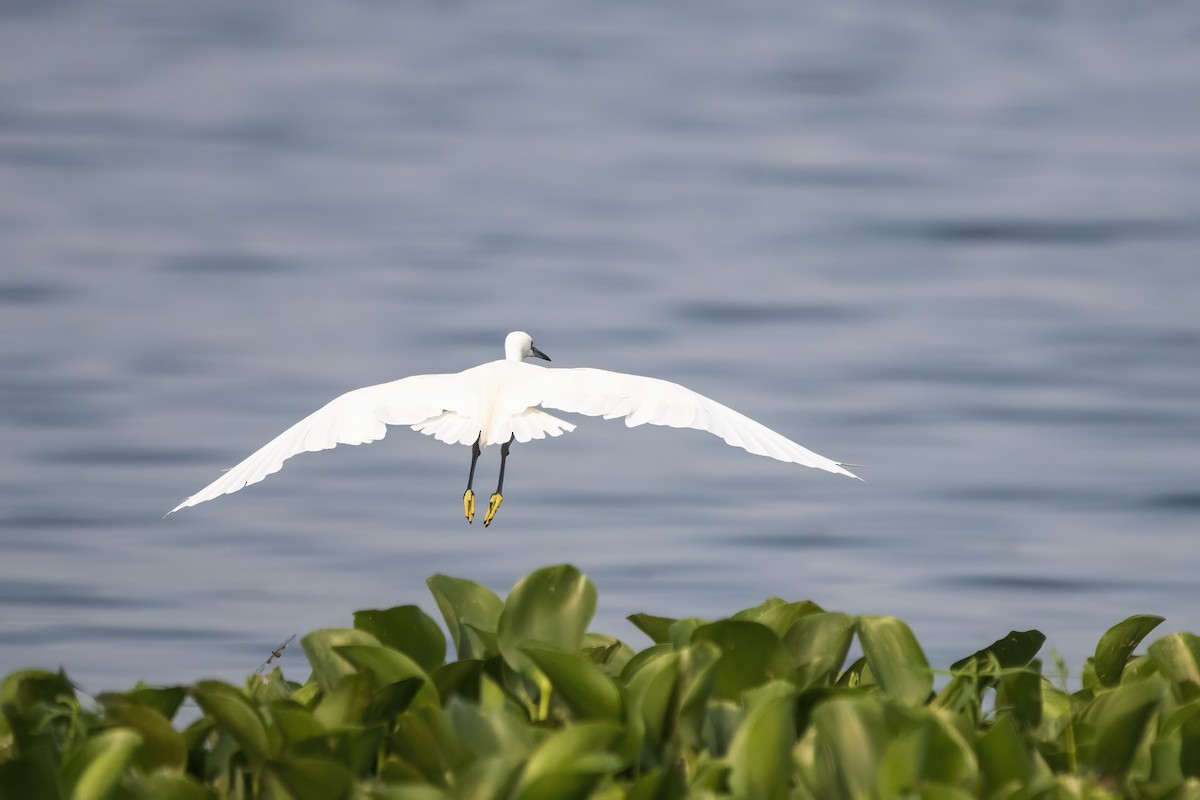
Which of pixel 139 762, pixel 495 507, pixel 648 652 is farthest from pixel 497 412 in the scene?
pixel 139 762

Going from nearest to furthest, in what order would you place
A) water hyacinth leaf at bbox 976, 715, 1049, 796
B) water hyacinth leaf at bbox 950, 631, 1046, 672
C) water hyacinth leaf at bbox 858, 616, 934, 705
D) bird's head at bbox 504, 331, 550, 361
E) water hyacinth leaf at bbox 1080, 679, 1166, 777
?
water hyacinth leaf at bbox 976, 715, 1049, 796 < water hyacinth leaf at bbox 1080, 679, 1166, 777 < water hyacinth leaf at bbox 858, 616, 934, 705 < water hyacinth leaf at bbox 950, 631, 1046, 672 < bird's head at bbox 504, 331, 550, 361

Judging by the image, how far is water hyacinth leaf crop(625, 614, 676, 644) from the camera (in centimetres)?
354

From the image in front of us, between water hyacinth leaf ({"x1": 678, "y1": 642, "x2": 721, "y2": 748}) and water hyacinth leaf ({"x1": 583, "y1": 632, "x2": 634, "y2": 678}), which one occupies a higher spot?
water hyacinth leaf ({"x1": 678, "y1": 642, "x2": 721, "y2": 748})

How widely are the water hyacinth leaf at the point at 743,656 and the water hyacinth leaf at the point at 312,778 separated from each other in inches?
32.1

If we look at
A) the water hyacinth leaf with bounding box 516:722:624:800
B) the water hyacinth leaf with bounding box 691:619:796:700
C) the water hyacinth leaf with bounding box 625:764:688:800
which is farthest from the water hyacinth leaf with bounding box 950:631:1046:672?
the water hyacinth leaf with bounding box 516:722:624:800

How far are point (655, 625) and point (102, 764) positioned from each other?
1.43 metres

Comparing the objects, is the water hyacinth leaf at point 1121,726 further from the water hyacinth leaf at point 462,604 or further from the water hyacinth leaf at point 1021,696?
the water hyacinth leaf at point 462,604

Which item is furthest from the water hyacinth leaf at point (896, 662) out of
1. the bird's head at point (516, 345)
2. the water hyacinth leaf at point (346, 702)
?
the bird's head at point (516, 345)

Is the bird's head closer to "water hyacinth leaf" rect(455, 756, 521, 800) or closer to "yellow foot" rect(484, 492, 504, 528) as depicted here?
"yellow foot" rect(484, 492, 504, 528)

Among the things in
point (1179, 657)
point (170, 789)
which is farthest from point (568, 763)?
point (1179, 657)

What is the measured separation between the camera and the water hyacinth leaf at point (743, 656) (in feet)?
10.0

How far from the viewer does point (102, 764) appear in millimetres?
2500

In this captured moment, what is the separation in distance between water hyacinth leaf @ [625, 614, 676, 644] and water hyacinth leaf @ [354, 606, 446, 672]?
18.7 inches

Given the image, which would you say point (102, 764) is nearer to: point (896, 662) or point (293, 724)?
point (293, 724)
